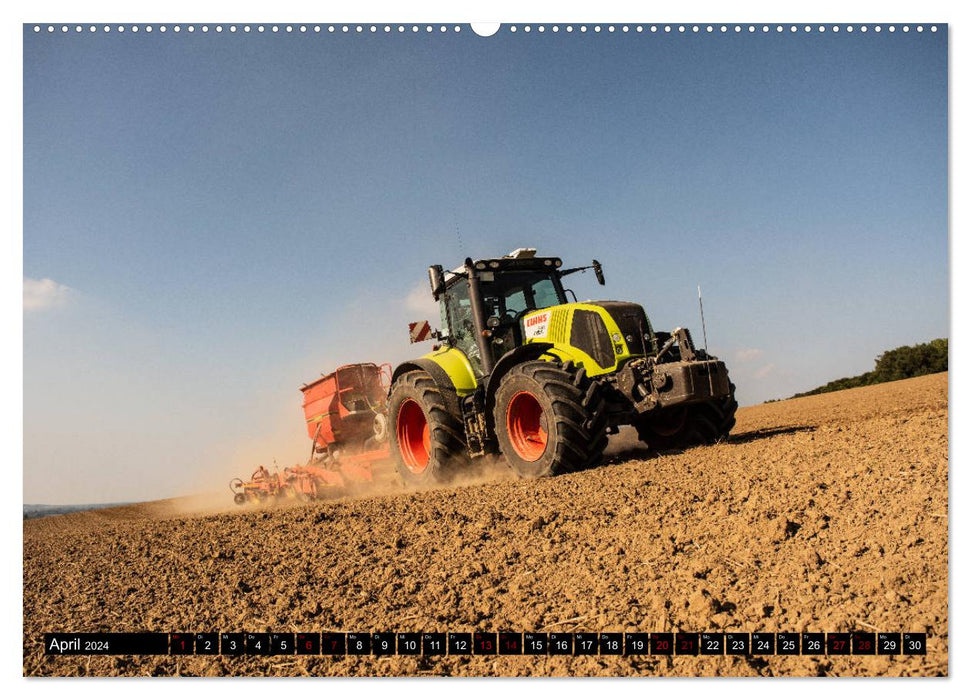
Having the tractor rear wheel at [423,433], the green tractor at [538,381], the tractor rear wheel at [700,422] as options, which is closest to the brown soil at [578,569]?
the green tractor at [538,381]

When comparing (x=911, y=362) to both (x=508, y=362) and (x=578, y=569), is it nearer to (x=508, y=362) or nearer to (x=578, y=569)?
(x=508, y=362)

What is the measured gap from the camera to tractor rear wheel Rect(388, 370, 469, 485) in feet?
25.1

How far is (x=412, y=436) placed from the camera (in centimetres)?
877

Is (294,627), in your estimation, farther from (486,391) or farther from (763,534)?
(486,391)

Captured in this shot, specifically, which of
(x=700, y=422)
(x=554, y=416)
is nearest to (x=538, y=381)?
(x=554, y=416)

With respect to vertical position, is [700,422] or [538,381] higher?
[538,381]

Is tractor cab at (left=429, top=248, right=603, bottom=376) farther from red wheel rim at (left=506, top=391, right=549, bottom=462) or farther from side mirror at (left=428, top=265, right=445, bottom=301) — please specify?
red wheel rim at (left=506, top=391, right=549, bottom=462)

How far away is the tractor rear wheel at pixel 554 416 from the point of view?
6.26 metres

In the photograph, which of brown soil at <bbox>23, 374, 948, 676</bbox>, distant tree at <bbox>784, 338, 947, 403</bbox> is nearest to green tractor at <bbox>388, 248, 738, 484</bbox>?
brown soil at <bbox>23, 374, 948, 676</bbox>

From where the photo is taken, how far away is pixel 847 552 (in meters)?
3.55

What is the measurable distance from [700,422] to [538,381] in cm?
192

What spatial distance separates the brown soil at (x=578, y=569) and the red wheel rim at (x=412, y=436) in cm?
278

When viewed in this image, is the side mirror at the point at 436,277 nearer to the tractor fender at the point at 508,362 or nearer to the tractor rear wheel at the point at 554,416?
the tractor fender at the point at 508,362

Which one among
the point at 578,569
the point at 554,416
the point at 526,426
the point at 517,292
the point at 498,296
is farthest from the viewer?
the point at 517,292
